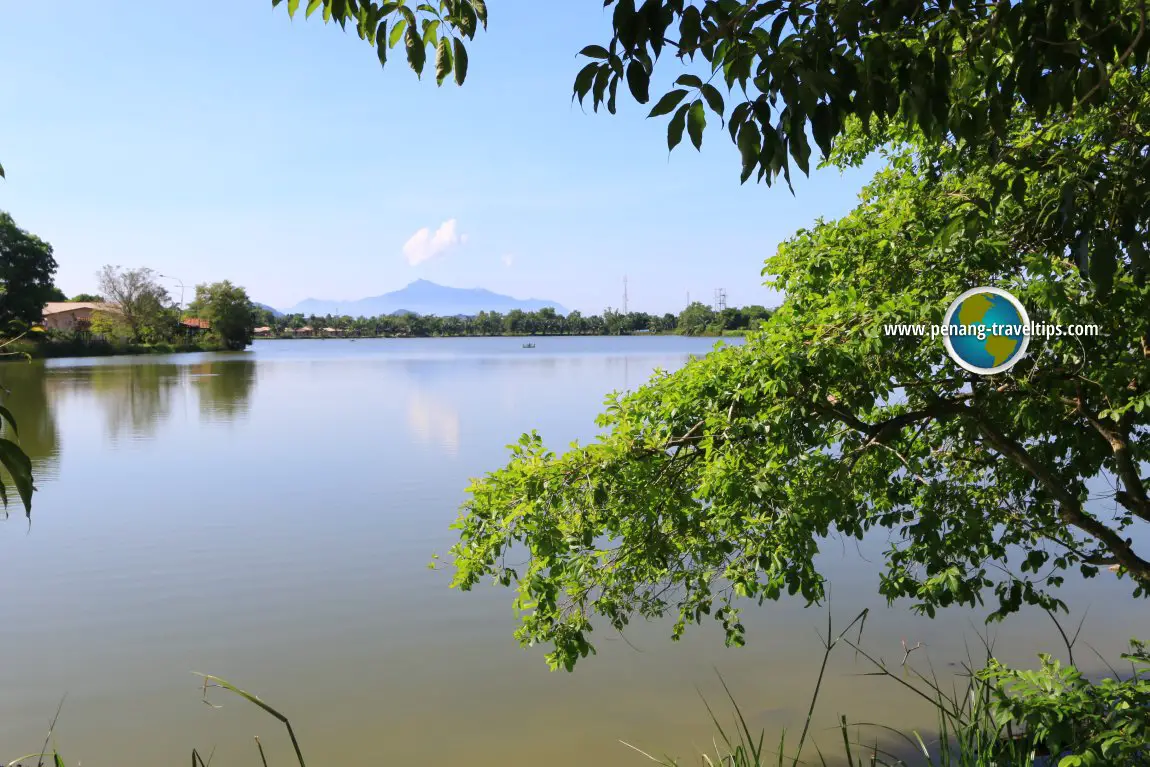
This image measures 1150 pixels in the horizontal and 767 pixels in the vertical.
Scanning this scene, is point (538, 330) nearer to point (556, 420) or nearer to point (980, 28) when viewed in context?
point (556, 420)

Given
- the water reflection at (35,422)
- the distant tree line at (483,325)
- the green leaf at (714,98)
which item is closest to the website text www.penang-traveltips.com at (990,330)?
the green leaf at (714,98)

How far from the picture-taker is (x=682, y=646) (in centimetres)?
643

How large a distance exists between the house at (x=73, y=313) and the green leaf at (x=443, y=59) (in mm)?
73774

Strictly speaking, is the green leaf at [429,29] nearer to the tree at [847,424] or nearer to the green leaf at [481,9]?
the green leaf at [481,9]

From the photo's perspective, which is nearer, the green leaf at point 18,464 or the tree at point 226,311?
the green leaf at point 18,464

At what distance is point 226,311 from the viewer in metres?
78.1

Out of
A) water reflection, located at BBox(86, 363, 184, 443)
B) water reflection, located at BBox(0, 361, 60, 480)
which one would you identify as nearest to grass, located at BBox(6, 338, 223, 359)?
water reflection, located at BBox(86, 363, 184, 443)

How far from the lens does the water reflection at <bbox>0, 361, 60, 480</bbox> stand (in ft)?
48.7

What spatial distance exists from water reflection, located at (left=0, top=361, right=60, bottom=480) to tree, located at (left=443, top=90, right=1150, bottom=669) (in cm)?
570

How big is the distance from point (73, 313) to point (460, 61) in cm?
8426

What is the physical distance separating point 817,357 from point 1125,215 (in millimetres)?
1449

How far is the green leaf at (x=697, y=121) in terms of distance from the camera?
198cm

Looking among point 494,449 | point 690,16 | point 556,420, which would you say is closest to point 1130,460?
point 690,16

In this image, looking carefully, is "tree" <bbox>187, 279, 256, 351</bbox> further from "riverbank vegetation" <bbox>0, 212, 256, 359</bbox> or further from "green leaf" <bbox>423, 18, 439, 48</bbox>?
"green leaf" <bbox>423, 18, 439, 48</bbox>
